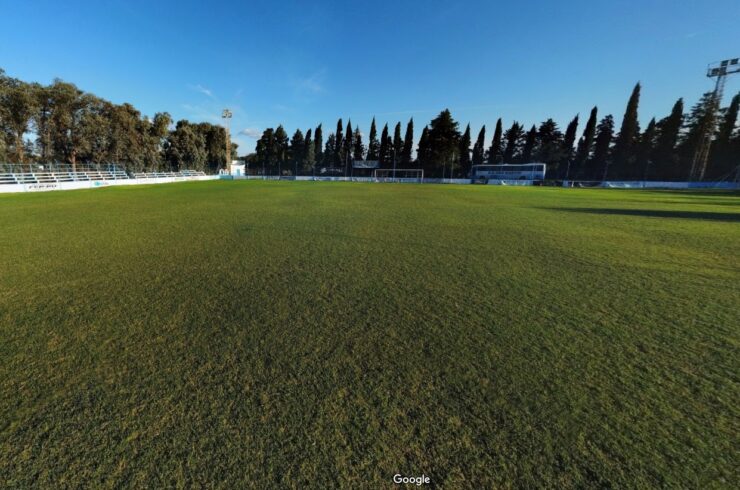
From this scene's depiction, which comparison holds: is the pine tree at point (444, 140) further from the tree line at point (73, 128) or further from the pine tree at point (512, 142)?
the tree line at point (73, 128)

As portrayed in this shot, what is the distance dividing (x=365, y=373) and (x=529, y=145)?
82.8m

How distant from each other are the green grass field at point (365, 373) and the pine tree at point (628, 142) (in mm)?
70485

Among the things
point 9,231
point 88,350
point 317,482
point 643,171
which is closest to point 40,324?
point 88,350

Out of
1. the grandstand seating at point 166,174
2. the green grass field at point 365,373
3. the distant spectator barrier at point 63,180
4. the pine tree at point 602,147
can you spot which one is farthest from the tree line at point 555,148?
the green grass field at point 365,373

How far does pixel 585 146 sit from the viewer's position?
6359cm

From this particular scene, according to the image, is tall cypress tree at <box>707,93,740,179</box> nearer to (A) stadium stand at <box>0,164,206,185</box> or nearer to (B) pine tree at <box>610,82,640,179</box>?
(B) pine tree at <box>610,82,640,179</box>

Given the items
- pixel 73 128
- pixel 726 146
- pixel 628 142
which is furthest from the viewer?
pixel 628 142

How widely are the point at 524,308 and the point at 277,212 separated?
9731mm

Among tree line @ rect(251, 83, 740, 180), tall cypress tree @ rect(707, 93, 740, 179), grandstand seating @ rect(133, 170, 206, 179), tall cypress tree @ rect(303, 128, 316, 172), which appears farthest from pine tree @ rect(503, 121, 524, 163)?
grandstand seating @ rect(133, 170, 206, 179)

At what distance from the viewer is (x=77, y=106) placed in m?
34.4

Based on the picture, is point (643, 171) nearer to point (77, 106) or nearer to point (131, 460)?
point (131, 460)

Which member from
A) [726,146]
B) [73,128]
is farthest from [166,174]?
[726,146]

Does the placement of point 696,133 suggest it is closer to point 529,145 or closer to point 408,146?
point 529,145

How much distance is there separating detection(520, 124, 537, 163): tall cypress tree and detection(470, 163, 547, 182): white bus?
21.4 m
